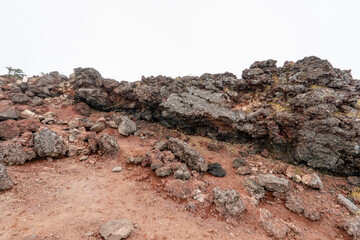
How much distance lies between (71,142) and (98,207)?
6056mm

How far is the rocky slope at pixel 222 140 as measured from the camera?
6.84m

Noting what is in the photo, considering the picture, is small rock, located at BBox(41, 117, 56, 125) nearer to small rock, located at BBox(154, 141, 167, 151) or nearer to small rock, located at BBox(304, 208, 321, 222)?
small rock, located at BBox(154, 141, 167, 151)

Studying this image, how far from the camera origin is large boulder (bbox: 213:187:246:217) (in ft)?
20.8

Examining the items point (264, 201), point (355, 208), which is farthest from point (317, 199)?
point (264, 201)

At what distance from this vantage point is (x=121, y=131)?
12.6m

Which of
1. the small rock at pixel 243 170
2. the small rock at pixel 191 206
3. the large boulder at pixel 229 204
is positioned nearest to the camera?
the large boulder at pixel 229 204

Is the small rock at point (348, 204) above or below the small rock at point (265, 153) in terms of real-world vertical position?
below

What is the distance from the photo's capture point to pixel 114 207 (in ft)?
20.5

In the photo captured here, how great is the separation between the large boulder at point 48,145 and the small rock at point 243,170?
10.7 metres

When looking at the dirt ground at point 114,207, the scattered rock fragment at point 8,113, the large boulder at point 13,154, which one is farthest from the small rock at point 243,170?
the scattered rock fragment at point 8,113

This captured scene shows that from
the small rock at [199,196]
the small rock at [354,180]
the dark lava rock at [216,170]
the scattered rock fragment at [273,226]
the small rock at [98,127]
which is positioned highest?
the small rock at [98,127]

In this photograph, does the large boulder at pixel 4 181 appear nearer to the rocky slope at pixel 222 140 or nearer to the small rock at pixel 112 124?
the rocky slope at pixel 222 140

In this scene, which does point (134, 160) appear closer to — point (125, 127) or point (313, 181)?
point (125, 127)

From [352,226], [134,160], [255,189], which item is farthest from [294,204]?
[134,160]
